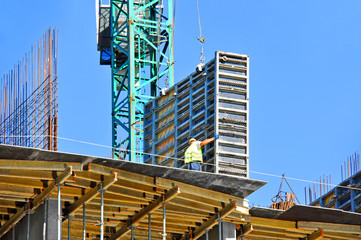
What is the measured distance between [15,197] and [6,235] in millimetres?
2681

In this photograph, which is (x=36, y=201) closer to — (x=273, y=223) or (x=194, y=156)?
(x=194, y=156)

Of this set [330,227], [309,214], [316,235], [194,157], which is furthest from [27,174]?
[330,227]

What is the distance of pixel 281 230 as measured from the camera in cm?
4044

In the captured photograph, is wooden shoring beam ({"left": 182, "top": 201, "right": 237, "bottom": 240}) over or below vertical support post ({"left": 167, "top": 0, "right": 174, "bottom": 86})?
below

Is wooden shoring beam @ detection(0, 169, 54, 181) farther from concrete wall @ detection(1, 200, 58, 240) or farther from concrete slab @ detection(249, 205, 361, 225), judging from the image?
concrete slab @ detection(249, 205, 361, 225)

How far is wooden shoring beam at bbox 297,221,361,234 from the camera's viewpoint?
40.1 meters

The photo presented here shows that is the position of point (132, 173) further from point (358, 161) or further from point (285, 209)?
point (358, 161)

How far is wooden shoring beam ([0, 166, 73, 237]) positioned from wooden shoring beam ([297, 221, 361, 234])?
33.3ft

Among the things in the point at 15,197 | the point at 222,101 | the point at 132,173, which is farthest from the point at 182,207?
the point at 222,101

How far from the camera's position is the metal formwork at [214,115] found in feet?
147

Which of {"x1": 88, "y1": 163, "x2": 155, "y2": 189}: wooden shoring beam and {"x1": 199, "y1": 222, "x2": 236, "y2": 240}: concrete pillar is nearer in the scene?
{"x1": 88, "y1": 163, "x2": 155, "y2": 189}: wooden shoring beam

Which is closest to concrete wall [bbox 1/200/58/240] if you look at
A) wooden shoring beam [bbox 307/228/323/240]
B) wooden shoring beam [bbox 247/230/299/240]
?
wooden shoring beam [bbox 247/230/299/240]

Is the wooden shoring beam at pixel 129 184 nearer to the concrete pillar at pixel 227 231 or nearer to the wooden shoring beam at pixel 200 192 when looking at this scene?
the wooden shoring beam at pixel 200 192

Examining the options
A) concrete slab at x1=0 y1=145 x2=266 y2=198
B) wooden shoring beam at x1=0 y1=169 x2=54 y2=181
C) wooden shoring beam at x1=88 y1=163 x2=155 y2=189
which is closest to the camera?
concrete slab at x1=0 y1=145 x2=266 y2=198
